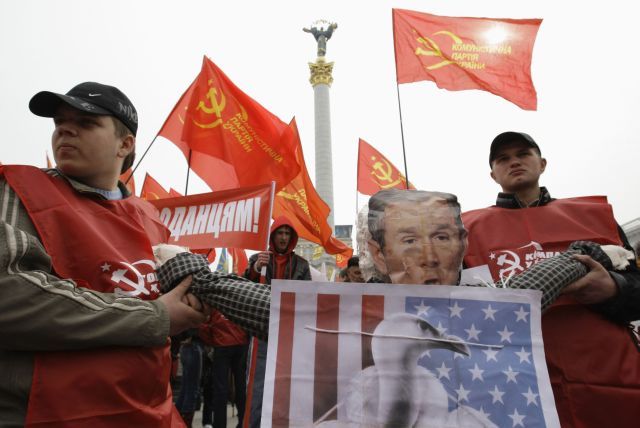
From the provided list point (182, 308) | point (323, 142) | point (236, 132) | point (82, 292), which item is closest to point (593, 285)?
point (182, 308)

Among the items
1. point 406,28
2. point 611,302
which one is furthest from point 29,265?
point 406,28

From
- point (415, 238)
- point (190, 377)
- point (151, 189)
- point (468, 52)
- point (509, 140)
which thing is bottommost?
point (190, 377)

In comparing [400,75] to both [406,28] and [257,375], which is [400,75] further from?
[257,375]

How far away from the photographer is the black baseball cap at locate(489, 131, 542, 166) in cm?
265

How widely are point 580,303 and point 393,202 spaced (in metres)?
1.10

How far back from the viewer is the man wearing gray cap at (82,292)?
1365mm

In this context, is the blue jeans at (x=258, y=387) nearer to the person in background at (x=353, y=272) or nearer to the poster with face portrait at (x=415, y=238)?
the person in background at (x=353, y=272)

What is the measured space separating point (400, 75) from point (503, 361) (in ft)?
16.4

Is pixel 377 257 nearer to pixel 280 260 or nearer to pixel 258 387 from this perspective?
pixel 258 387

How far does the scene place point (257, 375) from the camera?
418cm

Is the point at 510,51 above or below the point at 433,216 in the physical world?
above

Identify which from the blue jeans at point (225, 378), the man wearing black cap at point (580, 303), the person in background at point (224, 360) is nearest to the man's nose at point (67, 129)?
the man wearing black cap at point (580, 303)

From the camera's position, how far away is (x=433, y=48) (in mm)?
5902

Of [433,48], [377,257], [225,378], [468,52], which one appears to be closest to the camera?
[377,257]
